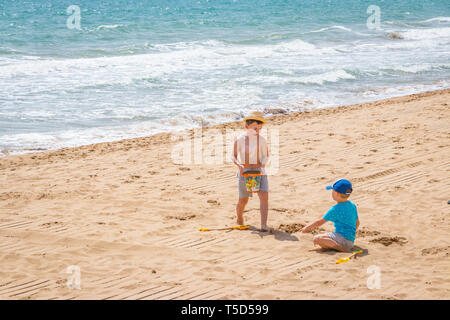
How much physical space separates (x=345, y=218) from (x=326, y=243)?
1.08 ft

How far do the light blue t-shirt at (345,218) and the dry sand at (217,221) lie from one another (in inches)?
9.4

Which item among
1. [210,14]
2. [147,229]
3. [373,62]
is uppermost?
[210,14]

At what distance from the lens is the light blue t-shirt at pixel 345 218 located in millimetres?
4990

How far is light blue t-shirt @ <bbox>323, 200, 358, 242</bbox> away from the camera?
4990 mm

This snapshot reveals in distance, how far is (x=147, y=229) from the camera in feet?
18.9

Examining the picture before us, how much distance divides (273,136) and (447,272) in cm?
587

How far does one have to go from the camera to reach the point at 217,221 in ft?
19.9

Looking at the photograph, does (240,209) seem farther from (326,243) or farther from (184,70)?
(184,70)

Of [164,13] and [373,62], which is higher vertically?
[164,13]

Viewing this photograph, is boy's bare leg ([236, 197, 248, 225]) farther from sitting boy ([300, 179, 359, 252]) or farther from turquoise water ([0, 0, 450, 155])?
turquoise water ([0, 0, 450, 155])

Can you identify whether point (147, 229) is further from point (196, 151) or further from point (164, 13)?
point (164, 13)

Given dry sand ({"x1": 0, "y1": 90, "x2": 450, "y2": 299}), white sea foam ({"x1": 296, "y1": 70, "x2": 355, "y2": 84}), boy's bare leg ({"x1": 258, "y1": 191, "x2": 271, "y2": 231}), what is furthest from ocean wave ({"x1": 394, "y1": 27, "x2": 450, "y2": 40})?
boy's bare leg ({"x1": 258, "y1": 191, "x2": 271, "y2": 231})

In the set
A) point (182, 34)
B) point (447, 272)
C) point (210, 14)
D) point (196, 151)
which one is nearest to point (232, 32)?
point (182, 34)

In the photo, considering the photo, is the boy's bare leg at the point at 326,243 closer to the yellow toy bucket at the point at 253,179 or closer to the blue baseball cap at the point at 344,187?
the blue baseball cap at the point at 344,187
